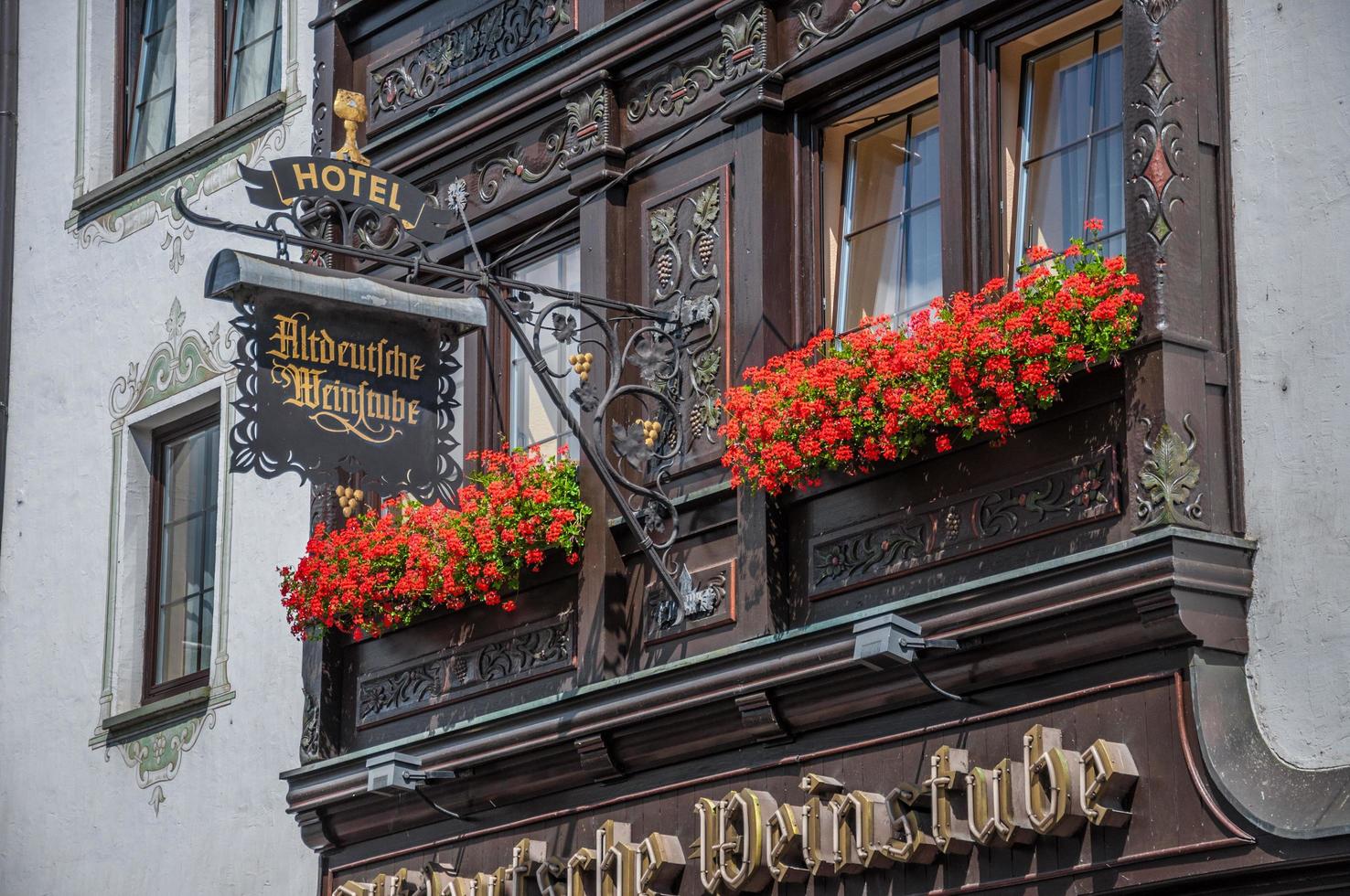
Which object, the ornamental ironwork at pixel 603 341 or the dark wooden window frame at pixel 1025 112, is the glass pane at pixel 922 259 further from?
the ornamental ironwork at pixel 603 341

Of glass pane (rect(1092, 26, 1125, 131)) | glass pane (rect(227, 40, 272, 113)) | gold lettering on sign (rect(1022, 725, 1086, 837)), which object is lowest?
gold lettering on sign (rect(1022, 725, 1086, 837))

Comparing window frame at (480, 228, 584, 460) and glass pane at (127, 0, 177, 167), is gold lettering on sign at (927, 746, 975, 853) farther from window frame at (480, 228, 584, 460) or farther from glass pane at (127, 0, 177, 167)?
glass pane at (127, 0, 177, 167)

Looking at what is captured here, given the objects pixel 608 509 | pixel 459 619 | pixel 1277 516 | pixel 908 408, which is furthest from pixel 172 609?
pixel 1277 516

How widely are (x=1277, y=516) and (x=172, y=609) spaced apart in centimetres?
880

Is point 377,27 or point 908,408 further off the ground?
point 377,27

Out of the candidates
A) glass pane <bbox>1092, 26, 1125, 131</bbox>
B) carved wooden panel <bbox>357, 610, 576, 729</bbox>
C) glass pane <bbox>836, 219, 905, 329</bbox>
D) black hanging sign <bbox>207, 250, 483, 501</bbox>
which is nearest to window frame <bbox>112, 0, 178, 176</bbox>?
carved wooden panel <bbox>357, 610, 576, 729</bbox>

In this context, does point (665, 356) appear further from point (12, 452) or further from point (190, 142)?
point (12, 452)

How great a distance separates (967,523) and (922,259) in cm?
161

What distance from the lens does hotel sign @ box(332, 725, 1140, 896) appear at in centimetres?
1048

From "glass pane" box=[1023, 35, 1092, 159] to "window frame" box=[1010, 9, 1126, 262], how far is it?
14 mm

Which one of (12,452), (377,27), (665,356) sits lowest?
(665,356)

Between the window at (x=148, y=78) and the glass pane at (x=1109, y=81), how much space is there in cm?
839

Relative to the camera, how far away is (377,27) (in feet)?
52.0

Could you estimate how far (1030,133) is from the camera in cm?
1198
